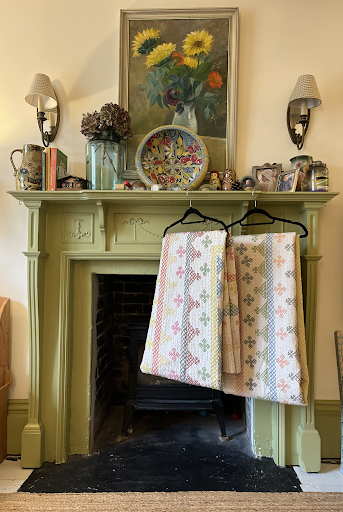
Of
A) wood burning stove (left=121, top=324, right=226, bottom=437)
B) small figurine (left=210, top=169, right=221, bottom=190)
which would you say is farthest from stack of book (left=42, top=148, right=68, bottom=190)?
wood burning stove (left=121, top=324, right=226, bottom=437)

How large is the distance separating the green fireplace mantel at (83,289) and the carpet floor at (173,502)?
0.24 meters

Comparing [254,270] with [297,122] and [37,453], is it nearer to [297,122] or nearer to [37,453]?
[297,122]

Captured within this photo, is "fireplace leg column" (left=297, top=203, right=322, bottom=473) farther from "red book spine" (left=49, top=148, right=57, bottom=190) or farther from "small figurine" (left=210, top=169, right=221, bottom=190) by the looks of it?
"red book spine" (left=49, top=148, right=57, bottom=190)

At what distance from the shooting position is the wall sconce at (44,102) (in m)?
1.77

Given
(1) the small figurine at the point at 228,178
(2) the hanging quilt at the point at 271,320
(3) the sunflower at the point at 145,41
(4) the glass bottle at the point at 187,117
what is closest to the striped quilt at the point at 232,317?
(2) the hanging quilt at the point at 271,320

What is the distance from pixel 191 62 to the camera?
185 centimetres

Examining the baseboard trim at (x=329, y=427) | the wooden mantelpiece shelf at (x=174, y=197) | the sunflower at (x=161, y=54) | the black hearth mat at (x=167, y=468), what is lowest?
the black hearth mat at (x=167, y=468)

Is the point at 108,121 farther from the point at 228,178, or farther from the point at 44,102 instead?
the point at 228,178

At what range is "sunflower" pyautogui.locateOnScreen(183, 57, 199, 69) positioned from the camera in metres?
1.85

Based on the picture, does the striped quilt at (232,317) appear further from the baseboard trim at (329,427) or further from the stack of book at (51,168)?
the stack of book at (51,168)

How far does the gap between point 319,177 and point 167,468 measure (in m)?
1.72

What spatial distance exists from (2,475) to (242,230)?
1783mm

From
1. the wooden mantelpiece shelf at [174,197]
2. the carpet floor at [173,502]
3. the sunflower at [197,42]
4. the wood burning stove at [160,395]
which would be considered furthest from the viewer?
the wood burning stove at [160,395]

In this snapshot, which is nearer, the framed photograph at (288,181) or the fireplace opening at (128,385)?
the framed photograph at (288,181)
